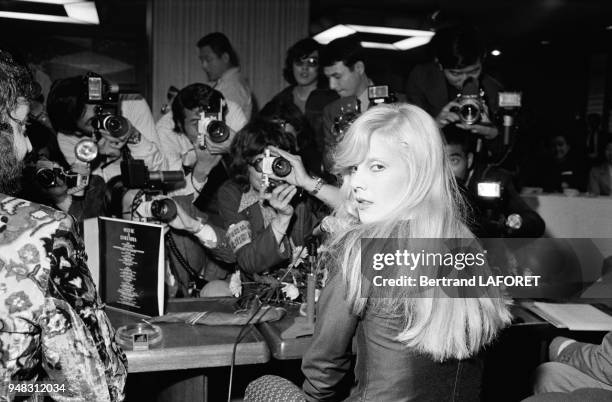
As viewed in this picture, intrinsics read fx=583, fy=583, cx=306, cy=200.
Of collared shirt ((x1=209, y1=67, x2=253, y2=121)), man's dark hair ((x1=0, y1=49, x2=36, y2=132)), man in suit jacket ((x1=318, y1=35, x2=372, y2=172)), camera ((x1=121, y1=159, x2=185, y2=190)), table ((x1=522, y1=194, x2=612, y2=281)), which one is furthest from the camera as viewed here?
collared shirt ((x1=209, y1=67, x2=253, y2=121))

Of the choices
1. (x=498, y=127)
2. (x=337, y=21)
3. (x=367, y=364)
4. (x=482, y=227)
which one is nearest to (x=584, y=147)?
(x=337, y=21)

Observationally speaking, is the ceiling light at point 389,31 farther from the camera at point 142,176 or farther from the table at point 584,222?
the camera at point 142,176

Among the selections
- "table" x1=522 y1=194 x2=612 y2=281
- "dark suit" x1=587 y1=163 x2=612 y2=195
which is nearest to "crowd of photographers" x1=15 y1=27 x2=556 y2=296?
"table" x1=522 y1=194 x2=612 y2=281

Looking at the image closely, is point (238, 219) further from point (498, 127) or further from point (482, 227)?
point (498, 127)

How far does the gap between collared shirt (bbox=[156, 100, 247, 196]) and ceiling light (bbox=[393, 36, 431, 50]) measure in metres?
5.35

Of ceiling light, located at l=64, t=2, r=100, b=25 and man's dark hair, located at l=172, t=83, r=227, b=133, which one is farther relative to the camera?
ceiling light, located at l=64, t=2, r=100, b=25

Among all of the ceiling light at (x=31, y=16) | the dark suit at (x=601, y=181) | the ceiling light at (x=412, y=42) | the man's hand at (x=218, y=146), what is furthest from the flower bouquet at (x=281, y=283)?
the ceiling light at (x=412, y=42)

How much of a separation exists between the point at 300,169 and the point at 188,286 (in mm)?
734

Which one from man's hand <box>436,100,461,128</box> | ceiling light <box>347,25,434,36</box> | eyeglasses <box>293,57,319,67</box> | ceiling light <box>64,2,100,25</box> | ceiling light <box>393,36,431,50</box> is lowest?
man's hand <box>436,100,461,128</box>

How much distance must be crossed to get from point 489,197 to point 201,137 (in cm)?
137

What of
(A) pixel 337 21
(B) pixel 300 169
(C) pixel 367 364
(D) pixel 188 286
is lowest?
(D) pixel 188 286

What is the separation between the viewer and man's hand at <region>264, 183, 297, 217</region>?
7.54 feet

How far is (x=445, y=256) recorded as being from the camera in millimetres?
1321

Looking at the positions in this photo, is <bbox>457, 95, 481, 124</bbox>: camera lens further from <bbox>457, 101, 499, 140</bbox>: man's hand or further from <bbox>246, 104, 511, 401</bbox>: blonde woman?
<bbox>246, 104, 511, 401</bbox>: blonde woman
